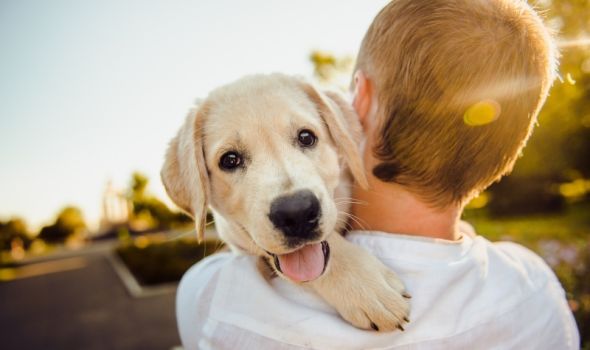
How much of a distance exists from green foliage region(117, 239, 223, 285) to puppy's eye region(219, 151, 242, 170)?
39.8 ft

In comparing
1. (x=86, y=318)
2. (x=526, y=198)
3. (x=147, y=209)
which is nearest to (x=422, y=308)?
(x=86, y=318)

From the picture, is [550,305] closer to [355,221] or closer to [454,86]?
[355,221]

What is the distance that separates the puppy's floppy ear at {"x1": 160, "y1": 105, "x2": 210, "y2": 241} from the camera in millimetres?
2855

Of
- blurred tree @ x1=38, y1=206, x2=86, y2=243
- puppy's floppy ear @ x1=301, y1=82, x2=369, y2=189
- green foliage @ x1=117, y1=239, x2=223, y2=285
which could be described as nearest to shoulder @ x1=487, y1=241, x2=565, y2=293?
puppy's floppy ear @ x1=301, y1=82, x2=369, y2=189

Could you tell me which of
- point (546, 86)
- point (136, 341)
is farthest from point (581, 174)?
point (546, 86)

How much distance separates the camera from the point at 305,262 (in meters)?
2.30

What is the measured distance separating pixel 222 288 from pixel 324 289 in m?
0.49

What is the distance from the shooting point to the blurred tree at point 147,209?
52234 mm

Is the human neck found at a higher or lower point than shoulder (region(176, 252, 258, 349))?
higher

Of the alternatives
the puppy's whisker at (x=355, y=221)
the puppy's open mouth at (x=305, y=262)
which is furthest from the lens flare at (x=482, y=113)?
the puppy's open mouth at (x=305, y=262)

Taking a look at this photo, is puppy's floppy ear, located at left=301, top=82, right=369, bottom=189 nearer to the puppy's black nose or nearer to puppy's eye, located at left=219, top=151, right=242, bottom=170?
the puppy's black nose

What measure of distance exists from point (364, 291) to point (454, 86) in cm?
105

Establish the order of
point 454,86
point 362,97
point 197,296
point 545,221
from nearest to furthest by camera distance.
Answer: point 454,86 → point 197,296 → point 362,97 → point 545,221

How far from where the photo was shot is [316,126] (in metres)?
2.89
